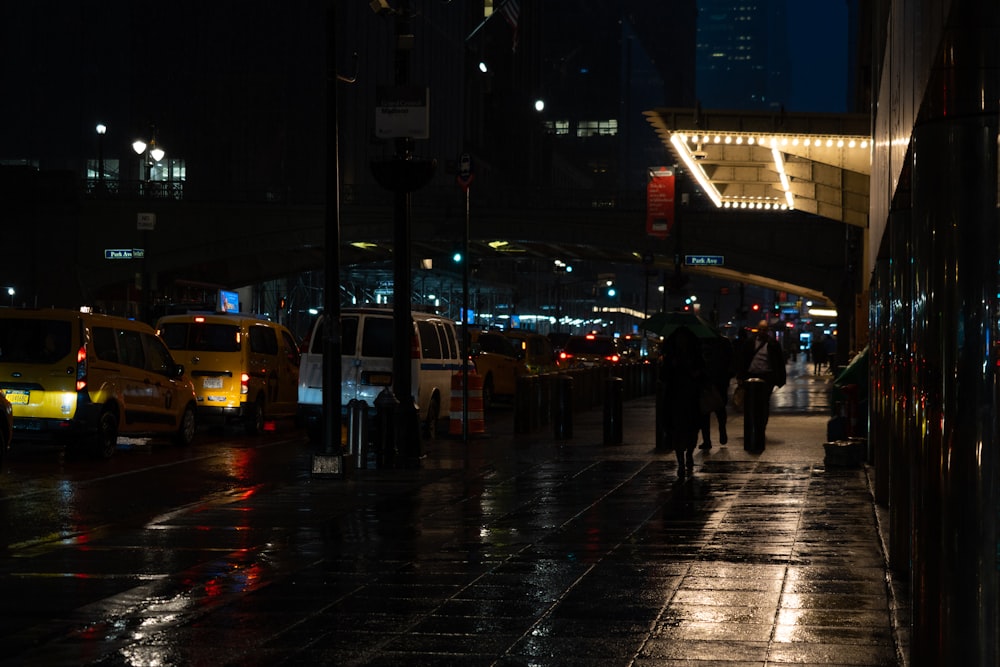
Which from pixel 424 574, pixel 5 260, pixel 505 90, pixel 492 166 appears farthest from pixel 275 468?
pixel 505 90

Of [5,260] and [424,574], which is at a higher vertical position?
[5,260]

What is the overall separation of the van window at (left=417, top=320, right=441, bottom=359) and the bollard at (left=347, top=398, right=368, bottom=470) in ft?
18.6

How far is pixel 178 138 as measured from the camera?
278 ft

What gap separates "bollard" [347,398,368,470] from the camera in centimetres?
1841

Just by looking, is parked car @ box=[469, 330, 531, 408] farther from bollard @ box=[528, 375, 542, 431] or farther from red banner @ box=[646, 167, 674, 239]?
red banner @ box=[646, 167, 674, 239]

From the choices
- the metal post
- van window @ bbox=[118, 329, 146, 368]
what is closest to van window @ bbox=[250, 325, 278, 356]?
van window @ bbox=[118, 329, 146, 368]

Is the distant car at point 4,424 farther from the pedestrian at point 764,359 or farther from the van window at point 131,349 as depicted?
the pedestrian at point 764,359

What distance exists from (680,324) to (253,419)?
621 inches

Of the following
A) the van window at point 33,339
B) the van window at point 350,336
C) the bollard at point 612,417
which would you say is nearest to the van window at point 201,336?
the van window at point 350,336

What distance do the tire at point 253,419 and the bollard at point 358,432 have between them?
7617mm

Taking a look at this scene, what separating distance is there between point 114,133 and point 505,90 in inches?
2662

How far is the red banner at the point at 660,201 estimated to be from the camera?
54.3m

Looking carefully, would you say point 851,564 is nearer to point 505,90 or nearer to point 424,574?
point 424,574

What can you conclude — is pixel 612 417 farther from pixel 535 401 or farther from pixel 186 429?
pixel 186 429
